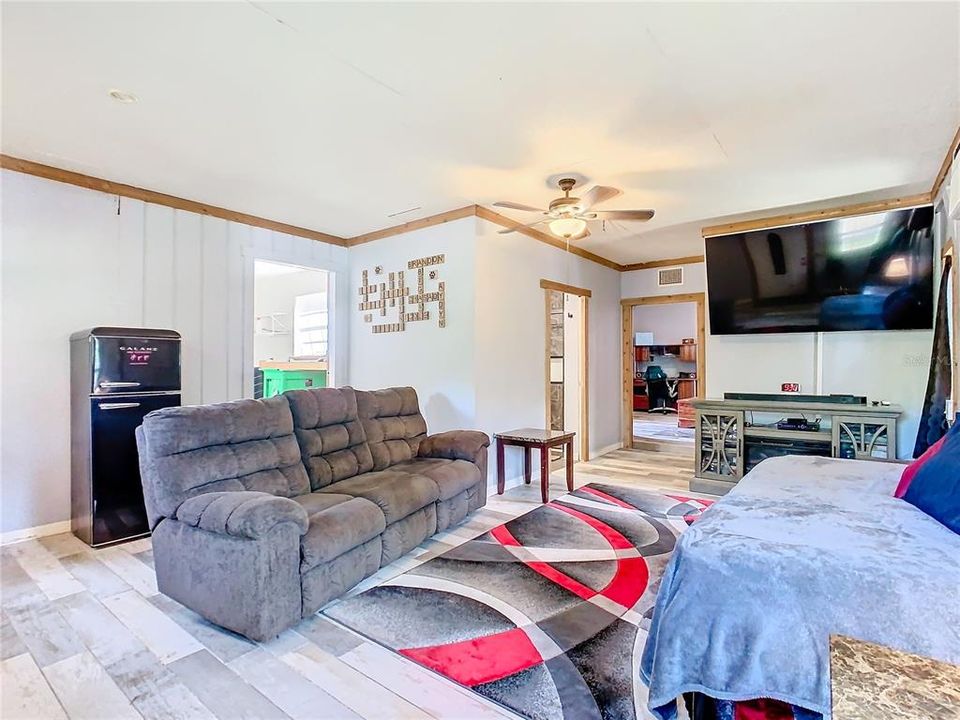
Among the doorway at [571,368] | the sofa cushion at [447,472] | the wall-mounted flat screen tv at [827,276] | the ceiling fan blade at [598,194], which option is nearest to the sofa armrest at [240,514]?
the sofa cushion at [447,472]

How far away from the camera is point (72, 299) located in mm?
3619

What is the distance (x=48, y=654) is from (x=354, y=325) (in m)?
3.80

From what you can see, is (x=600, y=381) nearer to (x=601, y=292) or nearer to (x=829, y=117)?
(x=601, y=292)

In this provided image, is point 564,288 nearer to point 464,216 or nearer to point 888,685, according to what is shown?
point 464,216

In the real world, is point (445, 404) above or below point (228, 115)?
below

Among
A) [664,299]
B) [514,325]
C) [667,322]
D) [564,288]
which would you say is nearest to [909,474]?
[514,325]

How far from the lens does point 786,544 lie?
1.48 meters

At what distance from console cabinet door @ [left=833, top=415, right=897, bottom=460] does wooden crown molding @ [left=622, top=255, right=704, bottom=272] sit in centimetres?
286

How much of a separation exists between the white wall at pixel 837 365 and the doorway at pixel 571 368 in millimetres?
1450

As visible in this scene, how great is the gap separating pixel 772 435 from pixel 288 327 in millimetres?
6323

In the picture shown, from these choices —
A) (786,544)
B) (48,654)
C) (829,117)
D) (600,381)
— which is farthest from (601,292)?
(48,654)

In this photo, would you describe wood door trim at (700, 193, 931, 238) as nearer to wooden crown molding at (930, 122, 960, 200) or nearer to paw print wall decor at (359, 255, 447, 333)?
wooden crown molding at (930, 122, 960, 200)

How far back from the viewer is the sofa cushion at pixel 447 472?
337cm

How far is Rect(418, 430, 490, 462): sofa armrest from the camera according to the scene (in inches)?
151
